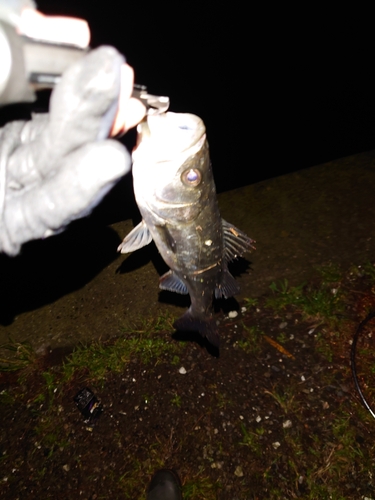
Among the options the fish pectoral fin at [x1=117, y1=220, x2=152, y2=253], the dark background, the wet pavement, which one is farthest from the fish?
the dark background

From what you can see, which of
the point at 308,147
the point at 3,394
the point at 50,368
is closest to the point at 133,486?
the point at 50,368

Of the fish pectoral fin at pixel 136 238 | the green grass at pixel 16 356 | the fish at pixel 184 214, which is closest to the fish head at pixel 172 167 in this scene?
the fish at pixel 184 214

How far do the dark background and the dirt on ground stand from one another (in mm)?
2509

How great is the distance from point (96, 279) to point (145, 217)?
2297mm

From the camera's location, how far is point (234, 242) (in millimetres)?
2602

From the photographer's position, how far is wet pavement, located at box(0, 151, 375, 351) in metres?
3.93

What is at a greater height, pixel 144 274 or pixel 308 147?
pixel 308 147

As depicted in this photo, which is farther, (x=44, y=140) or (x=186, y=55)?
(x=186, y=55)

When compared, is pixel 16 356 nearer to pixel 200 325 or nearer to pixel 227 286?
pixel 200 325

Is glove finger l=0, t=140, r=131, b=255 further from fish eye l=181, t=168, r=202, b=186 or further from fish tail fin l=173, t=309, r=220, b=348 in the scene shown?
fish tail fin l=173, t=309, r=220, b=348

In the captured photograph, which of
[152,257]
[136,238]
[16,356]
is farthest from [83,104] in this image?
[16,356]

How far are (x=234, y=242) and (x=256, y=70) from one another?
21.8 ft

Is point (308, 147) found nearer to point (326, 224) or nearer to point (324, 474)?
point (326, 224)

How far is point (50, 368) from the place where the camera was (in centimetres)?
369
